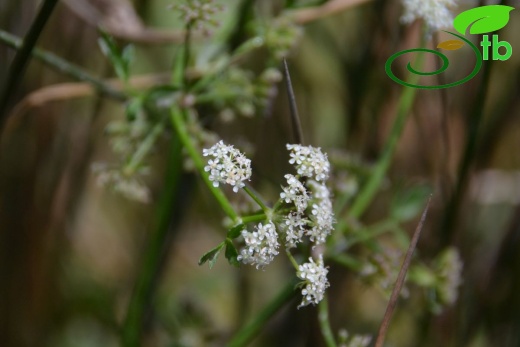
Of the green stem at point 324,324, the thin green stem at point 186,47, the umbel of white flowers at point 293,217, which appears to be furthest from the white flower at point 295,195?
the thin green stem at point 186,47

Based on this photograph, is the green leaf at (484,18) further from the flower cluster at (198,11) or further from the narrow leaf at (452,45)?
the flower cluster at (198,11)

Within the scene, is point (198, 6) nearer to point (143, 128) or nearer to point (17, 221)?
point (143, 128)

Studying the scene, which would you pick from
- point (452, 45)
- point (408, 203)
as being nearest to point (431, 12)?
point (452, 45)

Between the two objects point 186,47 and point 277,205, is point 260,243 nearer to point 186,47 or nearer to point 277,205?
point 277,205

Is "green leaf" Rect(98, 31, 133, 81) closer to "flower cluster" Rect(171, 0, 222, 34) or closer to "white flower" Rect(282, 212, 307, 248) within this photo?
"flower cluster" Rect(171, 0, 222, 34)

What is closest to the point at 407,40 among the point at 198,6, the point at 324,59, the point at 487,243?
the point at 324,59

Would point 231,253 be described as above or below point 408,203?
above

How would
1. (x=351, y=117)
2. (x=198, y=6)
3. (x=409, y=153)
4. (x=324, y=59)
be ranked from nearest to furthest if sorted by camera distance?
(x=198, y=6) → (x=351, y=117) → (x=409, y=153) → (x=324, y=59)
